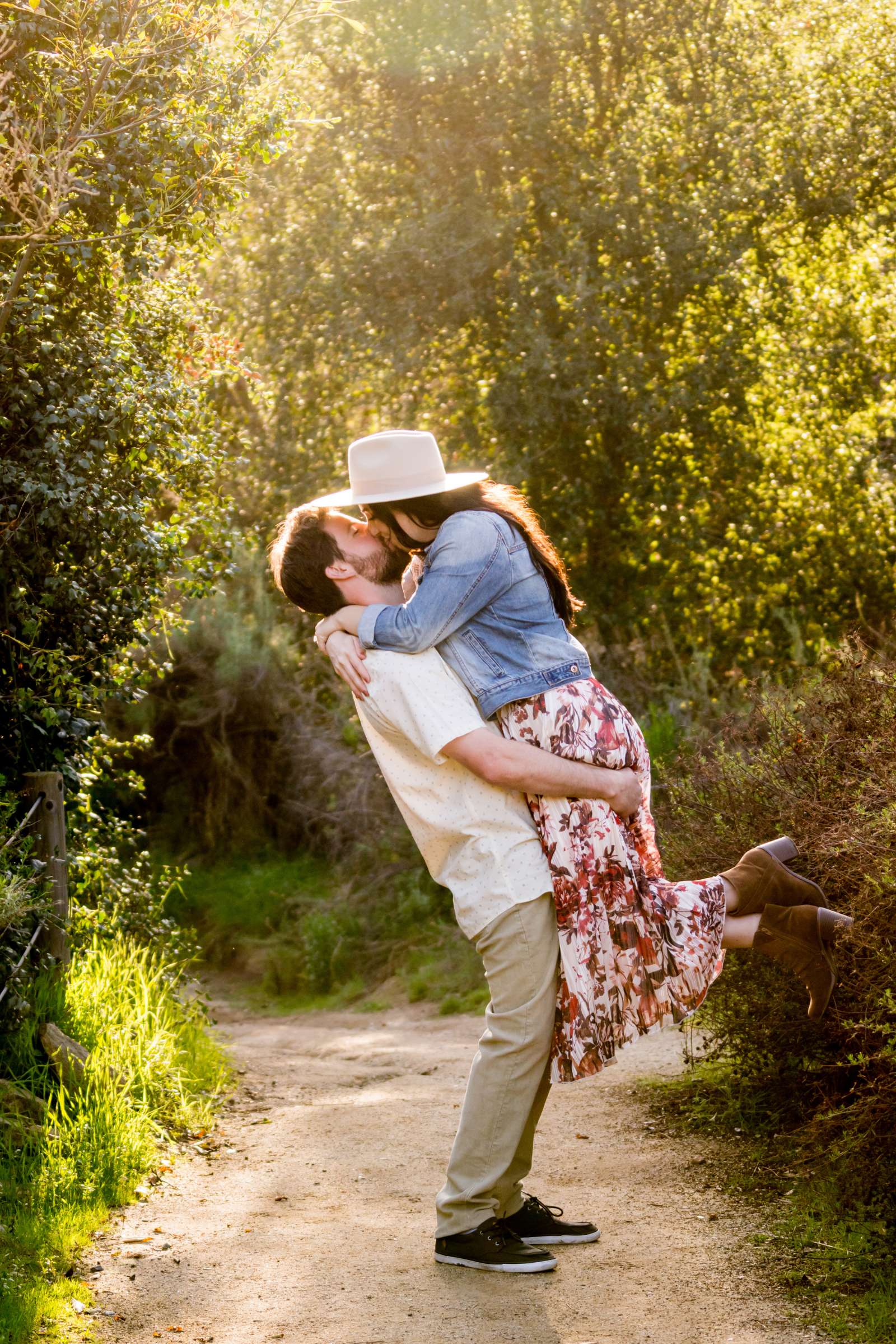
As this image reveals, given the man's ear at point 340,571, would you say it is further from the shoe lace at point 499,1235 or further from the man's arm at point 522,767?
the shoe lace at point 499,1235

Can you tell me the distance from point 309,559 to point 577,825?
1035 millimetres

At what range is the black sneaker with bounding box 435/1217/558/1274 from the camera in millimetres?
3561

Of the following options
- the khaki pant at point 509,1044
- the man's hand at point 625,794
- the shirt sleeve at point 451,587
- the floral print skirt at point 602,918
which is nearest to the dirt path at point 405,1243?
the khaki pant at point 509,1044

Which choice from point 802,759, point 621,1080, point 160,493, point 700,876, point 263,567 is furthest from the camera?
point 263,567

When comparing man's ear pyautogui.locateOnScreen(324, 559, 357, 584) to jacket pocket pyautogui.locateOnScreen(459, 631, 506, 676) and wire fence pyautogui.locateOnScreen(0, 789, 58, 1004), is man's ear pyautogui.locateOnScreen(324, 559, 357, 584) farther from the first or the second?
wire fence pyautogui.locateOnScreen(0, 789, 58, 1004)

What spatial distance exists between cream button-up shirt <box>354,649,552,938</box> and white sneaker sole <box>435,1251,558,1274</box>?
88 cm

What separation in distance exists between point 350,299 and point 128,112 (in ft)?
21.2

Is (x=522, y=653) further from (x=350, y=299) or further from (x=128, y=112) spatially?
(x=350, y=299)

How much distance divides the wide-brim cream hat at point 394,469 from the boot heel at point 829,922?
4.89 ft

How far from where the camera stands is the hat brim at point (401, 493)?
3.58m

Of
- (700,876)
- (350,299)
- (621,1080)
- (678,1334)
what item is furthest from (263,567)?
(678,1334)

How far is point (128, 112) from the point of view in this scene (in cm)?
469

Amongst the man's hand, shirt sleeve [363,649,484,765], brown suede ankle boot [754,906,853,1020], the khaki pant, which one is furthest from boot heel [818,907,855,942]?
shirt sleeve [363,649,484,765]

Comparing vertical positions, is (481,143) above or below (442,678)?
above
